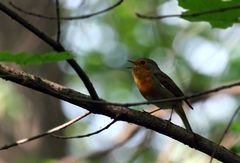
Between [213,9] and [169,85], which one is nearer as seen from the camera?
[213,9]

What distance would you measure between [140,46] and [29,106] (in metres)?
Answer: 3.48

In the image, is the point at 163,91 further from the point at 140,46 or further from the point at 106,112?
the point at 140,46

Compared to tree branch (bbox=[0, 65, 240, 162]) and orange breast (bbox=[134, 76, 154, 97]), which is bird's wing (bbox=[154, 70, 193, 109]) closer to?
orange breast (bbox=[134, 76, 154, 97])

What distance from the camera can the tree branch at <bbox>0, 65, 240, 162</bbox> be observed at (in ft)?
7.42

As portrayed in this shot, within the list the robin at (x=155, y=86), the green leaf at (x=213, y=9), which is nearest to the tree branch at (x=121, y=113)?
the green leaf at (x=213, y=9)

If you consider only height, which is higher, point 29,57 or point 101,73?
point 101,73

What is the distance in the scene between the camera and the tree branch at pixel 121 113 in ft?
7.42

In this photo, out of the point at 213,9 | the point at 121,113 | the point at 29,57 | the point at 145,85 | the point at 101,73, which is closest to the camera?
the point at 29,57

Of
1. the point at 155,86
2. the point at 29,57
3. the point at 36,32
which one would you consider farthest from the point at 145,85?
the point at 29,57

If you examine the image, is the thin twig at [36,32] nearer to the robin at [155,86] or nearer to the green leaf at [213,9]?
the green leaf at [213,9]

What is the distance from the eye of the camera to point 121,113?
Answer: 2408 millimetres

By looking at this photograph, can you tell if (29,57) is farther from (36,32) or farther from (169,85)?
(169,85)

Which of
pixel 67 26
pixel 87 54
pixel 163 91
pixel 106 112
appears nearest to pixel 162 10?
pixel 87 54

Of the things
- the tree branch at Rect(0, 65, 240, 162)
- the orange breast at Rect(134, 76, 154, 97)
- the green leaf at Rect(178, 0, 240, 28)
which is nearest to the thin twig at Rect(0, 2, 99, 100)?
the tree branch at Rect(0, 65, 240, 162)
